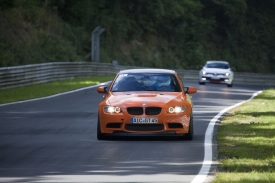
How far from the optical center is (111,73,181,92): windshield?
16891 mm

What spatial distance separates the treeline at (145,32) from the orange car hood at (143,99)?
82.5 feet

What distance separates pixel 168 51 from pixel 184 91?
55.2 meters

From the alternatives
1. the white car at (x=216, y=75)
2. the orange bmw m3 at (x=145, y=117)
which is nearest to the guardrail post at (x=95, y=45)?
the white car at (x=216, y=75)

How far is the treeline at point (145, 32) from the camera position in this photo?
1960 inches

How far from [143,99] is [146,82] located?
1236mm

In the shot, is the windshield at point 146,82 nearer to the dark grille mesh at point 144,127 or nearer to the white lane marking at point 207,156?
the white lane marking at point 207,156

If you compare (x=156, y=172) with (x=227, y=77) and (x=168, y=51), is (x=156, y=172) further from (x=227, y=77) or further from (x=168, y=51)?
(x=168, y=51)

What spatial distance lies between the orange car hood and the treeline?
2516cm

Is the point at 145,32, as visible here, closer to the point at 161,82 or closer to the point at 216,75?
the point at 216,75

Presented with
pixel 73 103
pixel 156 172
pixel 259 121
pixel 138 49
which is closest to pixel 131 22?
pixel 138 49

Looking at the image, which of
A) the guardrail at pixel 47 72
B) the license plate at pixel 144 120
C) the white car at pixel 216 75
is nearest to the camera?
the license plate at pixel 144 120

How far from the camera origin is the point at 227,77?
1797 inches

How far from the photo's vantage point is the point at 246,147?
14.1 meters

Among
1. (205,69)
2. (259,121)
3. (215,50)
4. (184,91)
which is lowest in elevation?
(215,50)
